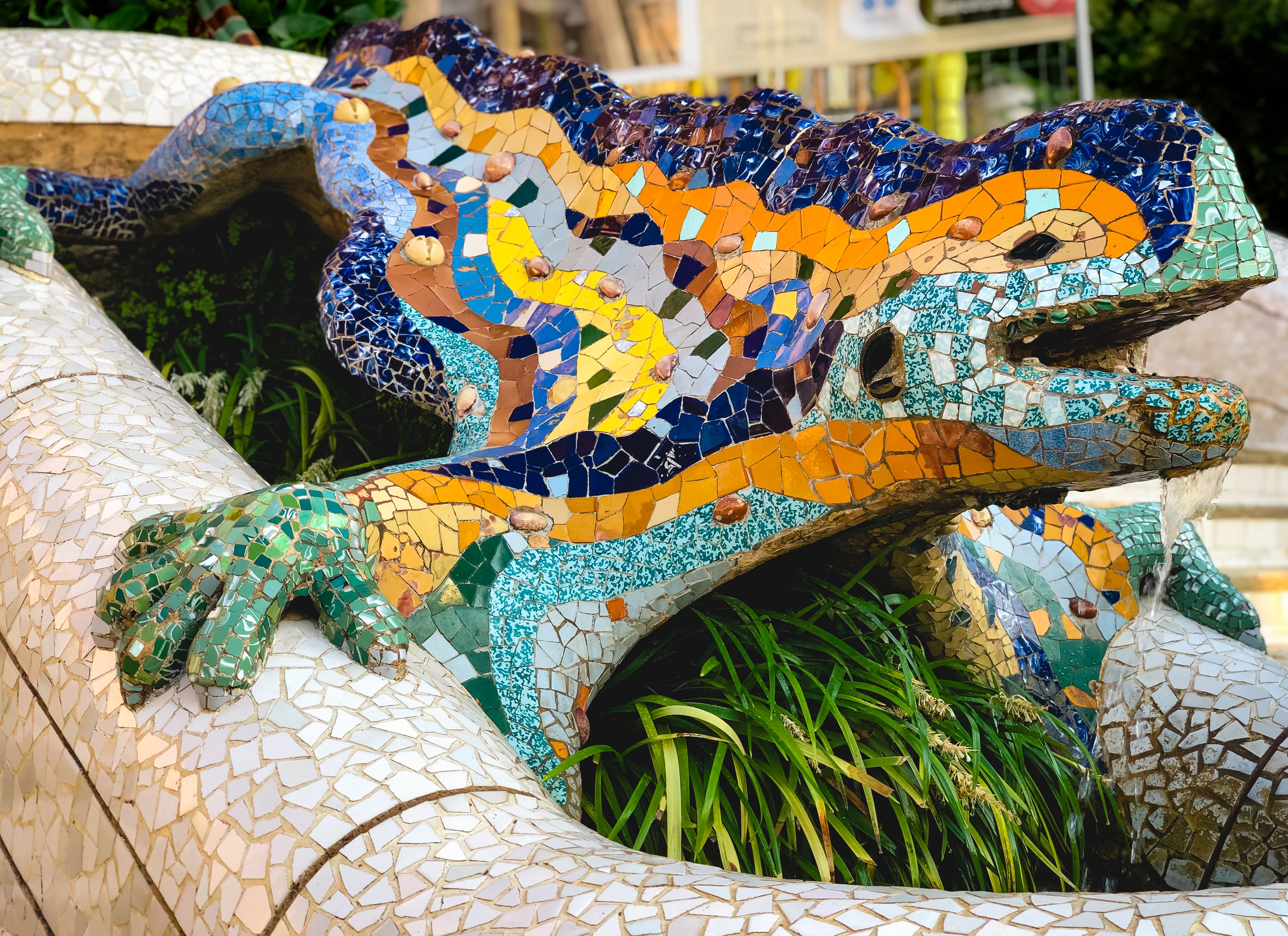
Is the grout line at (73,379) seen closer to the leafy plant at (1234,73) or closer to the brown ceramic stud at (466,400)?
the brown ceramic stud at (466,400)

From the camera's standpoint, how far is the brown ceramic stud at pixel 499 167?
112 inches

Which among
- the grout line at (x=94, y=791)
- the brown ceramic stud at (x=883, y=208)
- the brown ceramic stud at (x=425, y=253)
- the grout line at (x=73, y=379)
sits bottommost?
the grout line at (x=94, y=791)

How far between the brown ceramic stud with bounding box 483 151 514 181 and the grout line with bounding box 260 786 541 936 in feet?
5.48

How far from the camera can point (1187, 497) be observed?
2.05 m

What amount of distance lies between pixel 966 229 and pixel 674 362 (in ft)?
1.98

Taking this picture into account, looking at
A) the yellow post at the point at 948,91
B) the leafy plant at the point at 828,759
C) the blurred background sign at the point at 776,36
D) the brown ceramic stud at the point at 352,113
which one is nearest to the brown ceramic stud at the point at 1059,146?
the leafy plant at the point at 828,759

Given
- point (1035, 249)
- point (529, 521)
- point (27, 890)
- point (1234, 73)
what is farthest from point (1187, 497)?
point (1234, 73)

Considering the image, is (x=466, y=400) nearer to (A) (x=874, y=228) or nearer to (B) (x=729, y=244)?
(B) (x=729, y=244)

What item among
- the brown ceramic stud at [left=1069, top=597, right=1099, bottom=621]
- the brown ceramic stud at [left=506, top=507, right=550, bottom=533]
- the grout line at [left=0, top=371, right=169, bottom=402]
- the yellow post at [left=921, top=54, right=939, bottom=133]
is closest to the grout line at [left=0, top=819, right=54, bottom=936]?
the grout line at [left=0, top=371, right=169, bottom=402]

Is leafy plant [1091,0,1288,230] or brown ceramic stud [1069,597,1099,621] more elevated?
leafy plant [1091,0,1288,230]

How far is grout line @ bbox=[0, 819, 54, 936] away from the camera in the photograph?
5.99 ft

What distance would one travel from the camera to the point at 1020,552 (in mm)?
2773

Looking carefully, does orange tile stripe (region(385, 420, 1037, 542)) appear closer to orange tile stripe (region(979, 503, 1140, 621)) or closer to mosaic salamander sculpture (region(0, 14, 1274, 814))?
mosaic salamander sculpture (region(0, 14, 1274, 814))

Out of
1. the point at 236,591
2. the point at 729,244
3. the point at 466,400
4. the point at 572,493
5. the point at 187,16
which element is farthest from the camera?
the point at 187,16
